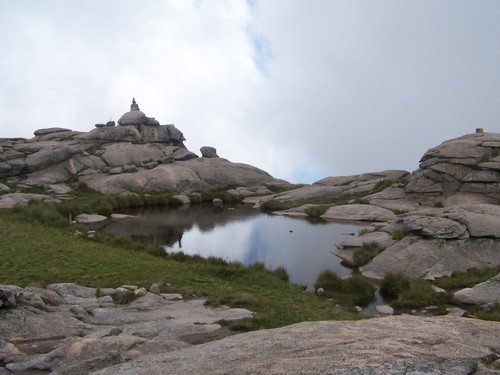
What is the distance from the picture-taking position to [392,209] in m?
50.1

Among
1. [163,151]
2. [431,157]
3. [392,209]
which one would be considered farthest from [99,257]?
[163,151]

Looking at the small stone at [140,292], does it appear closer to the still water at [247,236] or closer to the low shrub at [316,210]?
the still water at [247,236]

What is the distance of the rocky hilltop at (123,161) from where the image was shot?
6771cm

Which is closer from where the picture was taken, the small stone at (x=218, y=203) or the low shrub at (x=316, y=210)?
the low shrub at (x=316, y=210)

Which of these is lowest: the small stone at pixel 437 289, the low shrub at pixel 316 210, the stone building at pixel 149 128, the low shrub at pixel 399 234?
the small stone at pixel 437 289

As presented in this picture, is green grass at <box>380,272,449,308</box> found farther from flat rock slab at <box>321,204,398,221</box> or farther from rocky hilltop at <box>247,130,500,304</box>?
flat rock slab at <box>321,204,398,221</box>

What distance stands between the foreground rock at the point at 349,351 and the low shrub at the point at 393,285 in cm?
1588

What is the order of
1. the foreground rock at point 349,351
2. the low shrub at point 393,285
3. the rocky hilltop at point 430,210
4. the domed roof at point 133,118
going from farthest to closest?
the domed roof at point 133,118 → the rocky hilltop at point 430,210 → the low shrub at point 393,285 → the foreground rock at point 349,351

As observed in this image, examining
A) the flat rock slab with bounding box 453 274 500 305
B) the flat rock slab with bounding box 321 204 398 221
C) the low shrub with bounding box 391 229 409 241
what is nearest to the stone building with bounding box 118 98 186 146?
the flat rock slab with bounding box 321 204 398 221

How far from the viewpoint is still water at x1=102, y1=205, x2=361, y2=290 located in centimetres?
3262

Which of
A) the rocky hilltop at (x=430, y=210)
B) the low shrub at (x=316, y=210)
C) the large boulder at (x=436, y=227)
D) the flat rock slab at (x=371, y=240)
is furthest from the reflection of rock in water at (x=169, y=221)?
the large boulder at (x=436, y=227)

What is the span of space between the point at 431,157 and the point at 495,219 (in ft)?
79.6

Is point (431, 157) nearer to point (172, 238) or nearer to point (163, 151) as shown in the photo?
point (172, 238)

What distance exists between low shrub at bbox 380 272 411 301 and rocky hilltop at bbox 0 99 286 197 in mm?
49831
